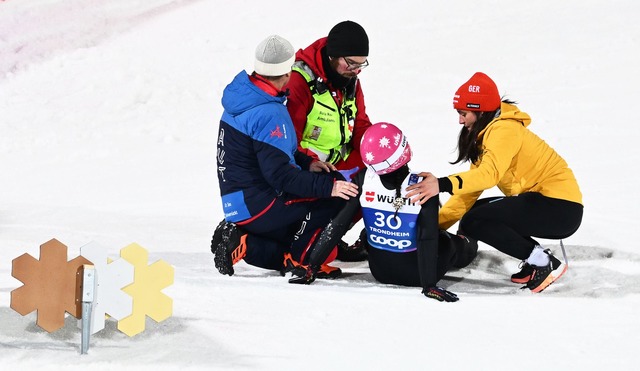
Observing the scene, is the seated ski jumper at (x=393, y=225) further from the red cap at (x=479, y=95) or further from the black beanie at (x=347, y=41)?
the black beanie at (x=347, y=41)

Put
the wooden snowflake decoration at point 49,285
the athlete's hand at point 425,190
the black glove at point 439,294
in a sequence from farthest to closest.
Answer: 1. the athlete's hand at point 425,190
2. the black glove at point 439,294
3. the wooden snowflake decoration at point 49,285

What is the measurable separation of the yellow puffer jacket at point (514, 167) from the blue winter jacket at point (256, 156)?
0.73 metres

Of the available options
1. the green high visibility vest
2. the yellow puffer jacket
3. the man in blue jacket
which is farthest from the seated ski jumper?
the green high visibility vest

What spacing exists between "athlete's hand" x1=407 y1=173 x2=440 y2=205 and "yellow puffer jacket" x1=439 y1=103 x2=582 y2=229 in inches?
4.6

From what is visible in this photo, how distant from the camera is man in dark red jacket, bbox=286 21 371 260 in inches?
194

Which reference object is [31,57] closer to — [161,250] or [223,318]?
[161,250]

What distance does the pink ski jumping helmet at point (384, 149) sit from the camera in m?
4.32

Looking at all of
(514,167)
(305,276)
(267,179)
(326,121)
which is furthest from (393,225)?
(326,121)

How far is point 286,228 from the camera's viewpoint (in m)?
4.93

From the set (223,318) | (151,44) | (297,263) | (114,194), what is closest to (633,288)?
(297,263)

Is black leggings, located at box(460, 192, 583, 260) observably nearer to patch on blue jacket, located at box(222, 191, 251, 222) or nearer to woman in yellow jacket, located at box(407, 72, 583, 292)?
woman in yellow jacket, located at box(407, 72, 583, 292)

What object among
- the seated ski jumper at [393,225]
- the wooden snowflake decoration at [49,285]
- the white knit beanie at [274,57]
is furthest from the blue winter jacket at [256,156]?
the wooden snowflake decoration at [49,285]

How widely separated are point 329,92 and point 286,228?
79 cm

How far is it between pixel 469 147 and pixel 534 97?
4945 millimetres
